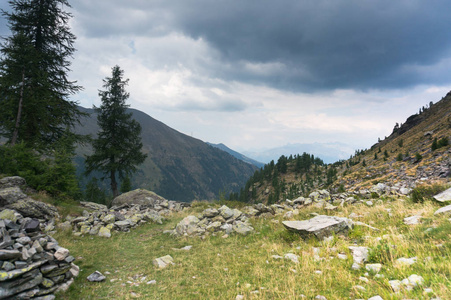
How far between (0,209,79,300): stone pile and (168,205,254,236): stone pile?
257 inches

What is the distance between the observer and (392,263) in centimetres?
515

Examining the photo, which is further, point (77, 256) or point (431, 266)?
point (77, 256)

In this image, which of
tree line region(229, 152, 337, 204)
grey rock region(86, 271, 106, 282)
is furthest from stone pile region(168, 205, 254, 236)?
tree line region(229, 152, 337, 204)

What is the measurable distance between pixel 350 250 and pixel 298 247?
192 cm

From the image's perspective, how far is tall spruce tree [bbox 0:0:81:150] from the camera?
1828 cm

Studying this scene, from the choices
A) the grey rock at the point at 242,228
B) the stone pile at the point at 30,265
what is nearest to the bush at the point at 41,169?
the stone pile at the point at 30,265

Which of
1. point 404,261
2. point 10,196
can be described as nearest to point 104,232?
point 10,196

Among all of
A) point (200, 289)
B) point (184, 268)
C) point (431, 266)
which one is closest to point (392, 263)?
point (431, 266)

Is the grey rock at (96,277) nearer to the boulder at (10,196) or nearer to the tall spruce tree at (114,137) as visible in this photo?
the boulder at (10,196)

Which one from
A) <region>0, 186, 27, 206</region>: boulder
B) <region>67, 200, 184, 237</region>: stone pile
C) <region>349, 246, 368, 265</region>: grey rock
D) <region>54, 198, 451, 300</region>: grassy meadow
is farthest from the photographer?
<region>67, 200, 184, 237</region>: stone pile

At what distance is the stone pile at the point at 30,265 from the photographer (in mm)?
5195

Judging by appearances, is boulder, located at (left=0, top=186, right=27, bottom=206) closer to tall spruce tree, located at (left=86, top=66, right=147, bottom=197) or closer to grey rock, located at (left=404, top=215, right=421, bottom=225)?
tall spruce tree, located at (left=86, top=66, right=147, bottom=197)

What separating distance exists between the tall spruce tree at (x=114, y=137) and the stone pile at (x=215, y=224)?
1954 cm

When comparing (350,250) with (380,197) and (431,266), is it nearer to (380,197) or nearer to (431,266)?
(431,266)
